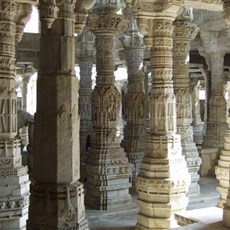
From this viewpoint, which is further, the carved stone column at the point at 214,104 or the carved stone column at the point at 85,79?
the carved stone column at the point at 214,104

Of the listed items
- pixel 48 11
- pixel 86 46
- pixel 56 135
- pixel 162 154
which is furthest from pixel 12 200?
pixel 86 46

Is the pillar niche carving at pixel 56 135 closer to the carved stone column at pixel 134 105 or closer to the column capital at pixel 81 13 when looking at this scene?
the column capital at pixel 81 13

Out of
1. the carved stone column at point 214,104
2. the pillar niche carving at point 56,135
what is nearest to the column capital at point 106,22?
the carved stone column at point 214,104

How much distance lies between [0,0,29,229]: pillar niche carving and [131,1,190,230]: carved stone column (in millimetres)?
2142

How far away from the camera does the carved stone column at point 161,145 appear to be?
7.63 meters

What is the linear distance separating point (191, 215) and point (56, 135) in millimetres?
3324

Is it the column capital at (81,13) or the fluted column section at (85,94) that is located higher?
the column capital at (81,13)

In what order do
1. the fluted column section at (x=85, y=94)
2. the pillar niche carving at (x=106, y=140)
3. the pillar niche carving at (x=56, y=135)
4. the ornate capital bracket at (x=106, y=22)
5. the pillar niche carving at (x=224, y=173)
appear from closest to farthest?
the pillar niche carving at (x=56, y=135) → the pillar niche carving at (x=224, y=173) → the ornate capital bracket at (x=106, y=22) → the pillar niche carving at (x=106, y=140) → the fluted column section at (x=85, y=94)

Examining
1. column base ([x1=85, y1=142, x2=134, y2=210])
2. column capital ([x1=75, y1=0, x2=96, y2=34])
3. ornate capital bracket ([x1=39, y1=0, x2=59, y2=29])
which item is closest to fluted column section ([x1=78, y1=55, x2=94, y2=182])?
column base ([x1=85, y1=142, x2=134, y2=210])

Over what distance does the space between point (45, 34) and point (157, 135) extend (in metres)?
3.91

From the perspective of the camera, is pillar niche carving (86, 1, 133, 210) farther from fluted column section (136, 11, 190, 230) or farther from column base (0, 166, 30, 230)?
column base (0, 166, 30, 230)

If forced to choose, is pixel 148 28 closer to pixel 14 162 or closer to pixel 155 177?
pixel 155 177

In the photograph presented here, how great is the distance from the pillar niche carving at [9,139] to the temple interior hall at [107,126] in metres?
0.02

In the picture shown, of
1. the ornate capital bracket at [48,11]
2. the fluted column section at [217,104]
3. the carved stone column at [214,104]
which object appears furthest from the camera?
the fluted column section at [217,104]
